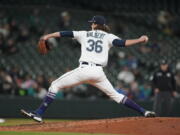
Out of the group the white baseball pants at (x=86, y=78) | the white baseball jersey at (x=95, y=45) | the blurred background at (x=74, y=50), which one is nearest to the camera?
the white baseball pants at (x=86, y=78)

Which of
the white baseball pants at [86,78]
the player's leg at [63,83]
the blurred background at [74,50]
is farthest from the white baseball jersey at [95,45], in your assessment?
the blurred background at [74,50]

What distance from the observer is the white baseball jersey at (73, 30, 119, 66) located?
10.3 meters

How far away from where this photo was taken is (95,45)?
34.0 ft

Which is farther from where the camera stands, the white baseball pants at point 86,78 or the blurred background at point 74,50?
the blurred background at point 74,50

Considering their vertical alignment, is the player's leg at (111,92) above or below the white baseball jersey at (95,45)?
below

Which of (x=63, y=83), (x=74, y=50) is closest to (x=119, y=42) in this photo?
(x=63, y=83)

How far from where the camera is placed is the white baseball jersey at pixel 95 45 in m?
10.3

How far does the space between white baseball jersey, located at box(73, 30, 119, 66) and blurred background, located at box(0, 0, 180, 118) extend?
23.1 ft

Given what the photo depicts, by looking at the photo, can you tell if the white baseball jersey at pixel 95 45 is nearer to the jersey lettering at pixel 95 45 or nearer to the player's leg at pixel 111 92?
the jersey lettering at pixel 95 45

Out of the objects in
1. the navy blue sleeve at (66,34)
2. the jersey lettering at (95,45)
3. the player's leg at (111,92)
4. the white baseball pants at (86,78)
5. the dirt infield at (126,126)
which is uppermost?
the navy blue sleeve at (66,34)

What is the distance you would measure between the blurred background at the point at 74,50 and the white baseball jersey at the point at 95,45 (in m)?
7.04

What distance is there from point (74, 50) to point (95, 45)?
971cm

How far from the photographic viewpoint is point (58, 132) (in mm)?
10039

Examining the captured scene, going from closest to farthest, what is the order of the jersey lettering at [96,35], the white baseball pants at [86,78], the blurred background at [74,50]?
the white baseball pants at [86,78] → the jersey lettering at [96,35] → the blurred background at [74,50]
